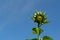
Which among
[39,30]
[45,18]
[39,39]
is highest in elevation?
[45,18]

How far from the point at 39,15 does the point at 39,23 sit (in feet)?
3.04

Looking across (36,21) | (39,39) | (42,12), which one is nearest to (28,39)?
(39,39)

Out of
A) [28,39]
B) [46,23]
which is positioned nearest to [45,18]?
[46,23]

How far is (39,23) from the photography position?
16.3 metres

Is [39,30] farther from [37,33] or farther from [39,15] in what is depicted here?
[39,15]

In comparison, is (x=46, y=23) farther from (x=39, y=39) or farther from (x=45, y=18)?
(x=39, y=39)

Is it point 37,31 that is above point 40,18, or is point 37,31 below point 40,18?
below

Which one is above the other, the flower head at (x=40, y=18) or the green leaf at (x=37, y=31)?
the flower head at (x=40, y=18)

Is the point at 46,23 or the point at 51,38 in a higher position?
the point at 46,23

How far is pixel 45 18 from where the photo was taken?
54.1 ft

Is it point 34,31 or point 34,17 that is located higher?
point 34,17

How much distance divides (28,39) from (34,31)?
1.15m

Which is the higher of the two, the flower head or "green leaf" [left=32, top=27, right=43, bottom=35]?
the flower head

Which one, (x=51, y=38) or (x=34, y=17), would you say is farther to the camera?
(x=34, y=17)
